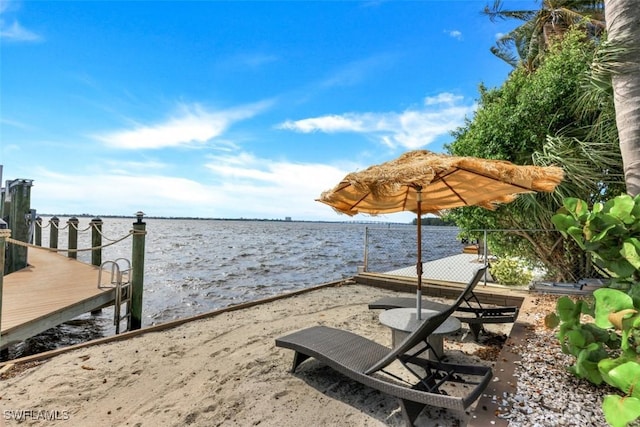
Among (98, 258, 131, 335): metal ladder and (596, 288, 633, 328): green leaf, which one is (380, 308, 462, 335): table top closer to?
(596, 288, 633, 328): green leaf

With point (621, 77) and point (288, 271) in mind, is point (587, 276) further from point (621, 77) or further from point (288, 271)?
point (288, 271)

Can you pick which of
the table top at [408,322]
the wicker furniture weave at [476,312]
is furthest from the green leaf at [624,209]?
the wicker furniture weave at [476,312]

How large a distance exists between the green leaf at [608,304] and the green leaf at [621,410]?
404 millimetres

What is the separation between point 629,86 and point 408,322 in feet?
9.61

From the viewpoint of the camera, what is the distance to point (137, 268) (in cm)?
572

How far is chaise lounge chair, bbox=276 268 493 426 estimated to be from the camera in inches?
90.6

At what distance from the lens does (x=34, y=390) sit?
2.99 m

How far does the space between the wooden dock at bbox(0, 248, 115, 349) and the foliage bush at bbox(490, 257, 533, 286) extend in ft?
27.9

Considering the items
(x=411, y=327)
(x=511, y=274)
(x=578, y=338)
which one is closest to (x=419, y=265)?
(x=411, y=327)

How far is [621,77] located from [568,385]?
2.62m

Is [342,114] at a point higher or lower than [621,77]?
higher

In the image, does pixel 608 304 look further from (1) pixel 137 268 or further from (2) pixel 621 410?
(1) pixel 137 268

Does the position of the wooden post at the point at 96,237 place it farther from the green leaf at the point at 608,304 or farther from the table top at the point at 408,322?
the green leaf at the point at 608,304

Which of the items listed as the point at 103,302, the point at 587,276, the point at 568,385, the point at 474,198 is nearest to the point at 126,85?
the point at 103,302
